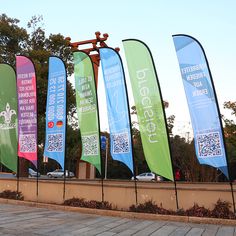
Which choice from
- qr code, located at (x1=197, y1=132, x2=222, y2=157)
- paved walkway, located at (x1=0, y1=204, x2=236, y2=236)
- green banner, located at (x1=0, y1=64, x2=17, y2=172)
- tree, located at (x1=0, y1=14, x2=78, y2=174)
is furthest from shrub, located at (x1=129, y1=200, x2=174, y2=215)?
tree, located at (x1=0, y1=14, x2=78, y2=174)

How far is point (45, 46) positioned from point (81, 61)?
12799 millimetres

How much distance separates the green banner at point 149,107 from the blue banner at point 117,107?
0.53 meters

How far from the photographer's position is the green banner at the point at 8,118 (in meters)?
13.7

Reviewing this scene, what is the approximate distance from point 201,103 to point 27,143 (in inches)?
270

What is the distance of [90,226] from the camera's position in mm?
8523

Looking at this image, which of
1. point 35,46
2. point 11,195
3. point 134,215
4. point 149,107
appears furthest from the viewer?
point 35,46

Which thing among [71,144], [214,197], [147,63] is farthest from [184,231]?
[71,144]

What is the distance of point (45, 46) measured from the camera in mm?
24406

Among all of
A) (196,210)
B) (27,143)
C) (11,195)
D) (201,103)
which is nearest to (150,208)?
(196,210)

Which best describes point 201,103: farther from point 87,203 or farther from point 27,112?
point 27,112

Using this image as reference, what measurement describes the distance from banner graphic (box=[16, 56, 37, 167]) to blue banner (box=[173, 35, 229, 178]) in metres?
6.02

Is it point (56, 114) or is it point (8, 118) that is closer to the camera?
point (56, 114)

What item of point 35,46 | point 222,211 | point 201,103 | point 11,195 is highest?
point 35,46

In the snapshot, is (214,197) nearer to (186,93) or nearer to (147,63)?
(186,93)
